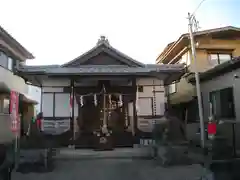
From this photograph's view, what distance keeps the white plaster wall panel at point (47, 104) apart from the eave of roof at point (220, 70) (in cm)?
903

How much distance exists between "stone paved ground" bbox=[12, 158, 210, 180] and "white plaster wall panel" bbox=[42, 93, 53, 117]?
4845mm

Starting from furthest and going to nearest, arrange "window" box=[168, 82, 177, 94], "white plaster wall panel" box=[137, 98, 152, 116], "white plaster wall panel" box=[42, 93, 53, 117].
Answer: "window" box=[168, 82, 177, 94], "white plaster wall panel" box=[137, 98, 152, 116], "white plaster wall panel" box=[42, 93, 53, 117]

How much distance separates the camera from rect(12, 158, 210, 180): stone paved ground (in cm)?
829

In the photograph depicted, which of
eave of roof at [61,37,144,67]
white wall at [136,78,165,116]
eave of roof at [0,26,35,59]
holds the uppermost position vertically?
eave of roof at [0,26,35,59]

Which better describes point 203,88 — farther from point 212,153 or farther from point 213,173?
point 213,173

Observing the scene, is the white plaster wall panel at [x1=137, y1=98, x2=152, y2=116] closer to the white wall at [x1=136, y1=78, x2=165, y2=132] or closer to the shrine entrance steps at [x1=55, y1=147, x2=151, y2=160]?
the white wall at [x1=136, y1=78, x2=165, y2=132]

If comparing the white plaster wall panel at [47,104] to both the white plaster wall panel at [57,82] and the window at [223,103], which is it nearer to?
the white plaster wall panel at [57,82]

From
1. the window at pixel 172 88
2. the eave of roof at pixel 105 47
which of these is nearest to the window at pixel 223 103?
the eave of roof at pixel 105 47

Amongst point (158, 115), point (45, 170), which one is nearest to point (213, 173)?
point (45, 170)

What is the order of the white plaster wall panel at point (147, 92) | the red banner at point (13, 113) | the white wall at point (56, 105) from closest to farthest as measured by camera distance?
the red banner at point (13, 113) < the white wall at point (56, 105) < the white plaster wall panel at point (147, 92)

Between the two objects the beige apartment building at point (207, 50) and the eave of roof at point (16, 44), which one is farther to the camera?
the beige apartment building at point (207, 50)

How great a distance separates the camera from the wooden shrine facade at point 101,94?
13.6m

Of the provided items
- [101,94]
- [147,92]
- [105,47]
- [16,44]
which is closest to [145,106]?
[147,92]

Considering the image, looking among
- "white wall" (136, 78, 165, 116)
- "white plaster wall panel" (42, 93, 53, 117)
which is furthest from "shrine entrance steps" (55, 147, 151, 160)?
"white wall" (136, 78, 165, 116)
